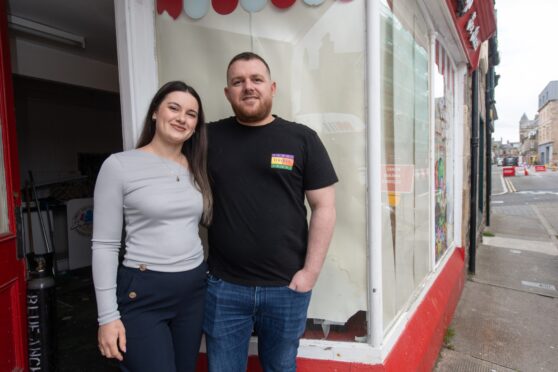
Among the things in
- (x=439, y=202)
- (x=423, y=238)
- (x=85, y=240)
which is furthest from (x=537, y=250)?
(x=85, y=240)

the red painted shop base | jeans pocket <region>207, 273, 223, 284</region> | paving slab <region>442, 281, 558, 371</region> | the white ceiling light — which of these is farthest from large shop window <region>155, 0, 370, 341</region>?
the white ceiling light

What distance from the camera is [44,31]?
3645 mm

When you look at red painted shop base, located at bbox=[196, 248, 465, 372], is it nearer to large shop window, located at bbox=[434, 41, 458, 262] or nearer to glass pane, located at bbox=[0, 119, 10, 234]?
large shop window, located at bbox=[434, 41, 458, 262]

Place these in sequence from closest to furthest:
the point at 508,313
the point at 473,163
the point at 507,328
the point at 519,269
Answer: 1. the point at 507,328
2. the point at 508,313
3. the point at 473,163
4. the point at 519,269

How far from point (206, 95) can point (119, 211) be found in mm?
959

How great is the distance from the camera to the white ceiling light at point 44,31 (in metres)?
3.40

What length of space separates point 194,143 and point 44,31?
296cm

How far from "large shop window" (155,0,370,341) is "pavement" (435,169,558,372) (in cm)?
156

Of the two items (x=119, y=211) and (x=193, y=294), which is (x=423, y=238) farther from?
(x=119, y=211)

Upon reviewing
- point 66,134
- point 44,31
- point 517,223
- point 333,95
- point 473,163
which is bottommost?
point 517,223

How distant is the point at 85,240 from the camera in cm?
556

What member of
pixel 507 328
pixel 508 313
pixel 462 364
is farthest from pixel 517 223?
pixel 462 364

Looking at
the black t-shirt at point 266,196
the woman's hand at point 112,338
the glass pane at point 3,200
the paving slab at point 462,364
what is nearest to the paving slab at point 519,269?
the paving slab at point 462,364

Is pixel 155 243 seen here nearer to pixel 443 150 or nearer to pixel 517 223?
pixel 443 150
